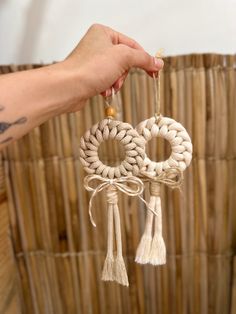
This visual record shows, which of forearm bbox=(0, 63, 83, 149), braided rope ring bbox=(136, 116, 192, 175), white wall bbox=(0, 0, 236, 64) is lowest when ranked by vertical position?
braided rope ring bbox=(136, 116, 192, 175)

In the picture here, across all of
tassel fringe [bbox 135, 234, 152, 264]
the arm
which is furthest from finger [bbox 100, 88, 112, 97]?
tassel fringe [bbox 135, 234, 152, 264]

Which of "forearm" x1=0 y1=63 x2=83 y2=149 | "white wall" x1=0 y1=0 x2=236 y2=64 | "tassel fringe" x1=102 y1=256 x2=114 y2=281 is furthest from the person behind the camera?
"white wall" x1=0 y1=0 x2=236 y2=64

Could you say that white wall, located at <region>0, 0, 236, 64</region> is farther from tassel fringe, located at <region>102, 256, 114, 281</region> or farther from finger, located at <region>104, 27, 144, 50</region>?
tassel fringe, located at <region>102, 256, 114, 281</region>

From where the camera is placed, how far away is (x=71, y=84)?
0.56 m

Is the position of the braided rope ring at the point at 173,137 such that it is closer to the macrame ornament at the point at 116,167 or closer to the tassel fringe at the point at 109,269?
the macrame ornament at the point at 116,167

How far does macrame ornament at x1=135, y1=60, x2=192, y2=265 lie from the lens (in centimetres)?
57

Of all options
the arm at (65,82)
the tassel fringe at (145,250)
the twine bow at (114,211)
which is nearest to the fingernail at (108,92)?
the arm at (65,82)

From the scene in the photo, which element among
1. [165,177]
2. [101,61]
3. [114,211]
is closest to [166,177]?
[165,177]

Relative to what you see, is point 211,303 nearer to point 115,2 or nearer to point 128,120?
point 128,120

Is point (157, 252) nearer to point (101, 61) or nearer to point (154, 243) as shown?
point (154, 243)

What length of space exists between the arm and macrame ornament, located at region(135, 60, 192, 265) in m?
0.10

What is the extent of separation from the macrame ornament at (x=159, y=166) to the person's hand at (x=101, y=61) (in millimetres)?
91

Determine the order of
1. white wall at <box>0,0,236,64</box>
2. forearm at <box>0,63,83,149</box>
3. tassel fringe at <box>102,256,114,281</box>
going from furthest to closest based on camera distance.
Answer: white wall at <box>0,0,236,64</box> → tassel fringe at <box>102,256,114,281</box> → forearm at <box>0,63,83,149</box>

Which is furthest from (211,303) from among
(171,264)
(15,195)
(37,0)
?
(37,0)
